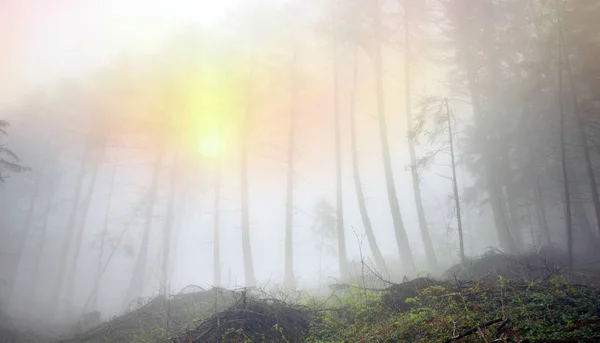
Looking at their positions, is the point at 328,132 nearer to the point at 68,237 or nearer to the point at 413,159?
the point at 413,159

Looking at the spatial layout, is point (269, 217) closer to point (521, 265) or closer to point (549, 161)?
point (549, 161)

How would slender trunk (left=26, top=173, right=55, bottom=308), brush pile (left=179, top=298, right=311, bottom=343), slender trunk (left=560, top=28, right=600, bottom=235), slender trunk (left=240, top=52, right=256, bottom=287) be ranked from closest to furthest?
brush pile (left=179, top=298, right=311, bottom=343), slender trunk (left=560, top=28, right=600, bottom=235), slender trunk (left=240, top=52, right=256, bottom=287), slender trunk (left=26, top=173, right=55, bottom=308)

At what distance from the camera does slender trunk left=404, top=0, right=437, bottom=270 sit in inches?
626

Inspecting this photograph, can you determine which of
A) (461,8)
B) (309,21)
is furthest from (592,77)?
(309,21)

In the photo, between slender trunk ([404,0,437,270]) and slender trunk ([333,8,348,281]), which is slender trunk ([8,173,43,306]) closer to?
slender trunk ([333,8,348,281])

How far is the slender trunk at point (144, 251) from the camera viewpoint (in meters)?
22.2

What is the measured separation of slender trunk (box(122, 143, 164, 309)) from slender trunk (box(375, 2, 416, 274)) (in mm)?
15782

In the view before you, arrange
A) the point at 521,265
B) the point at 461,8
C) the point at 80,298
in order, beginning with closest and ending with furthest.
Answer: the point at 521,265 < the point at 461,8 < the point at 80,298

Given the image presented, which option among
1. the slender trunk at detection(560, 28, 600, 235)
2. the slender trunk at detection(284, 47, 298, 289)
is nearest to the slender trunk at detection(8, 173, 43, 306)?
the slender trunk at detection(284, 47, 298, 289)

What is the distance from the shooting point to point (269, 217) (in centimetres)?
4825

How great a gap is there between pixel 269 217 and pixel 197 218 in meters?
11.6

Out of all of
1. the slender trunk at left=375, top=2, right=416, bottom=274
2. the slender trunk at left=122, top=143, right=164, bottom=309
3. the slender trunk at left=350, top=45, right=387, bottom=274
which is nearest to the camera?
the slender trunk at left=375, top=2, right=416, bottom=274

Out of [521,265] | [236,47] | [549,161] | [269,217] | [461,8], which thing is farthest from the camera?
[269,217]

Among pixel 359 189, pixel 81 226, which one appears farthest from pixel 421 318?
pixel 81 226
